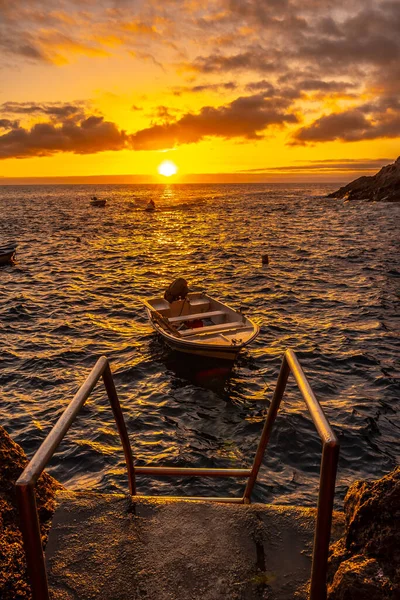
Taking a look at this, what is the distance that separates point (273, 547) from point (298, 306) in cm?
1923

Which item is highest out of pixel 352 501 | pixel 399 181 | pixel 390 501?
pixel 399 181

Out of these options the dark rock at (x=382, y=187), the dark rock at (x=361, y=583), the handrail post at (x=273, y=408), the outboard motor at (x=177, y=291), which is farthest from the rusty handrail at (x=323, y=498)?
the dark rock at (x=382, y=187)

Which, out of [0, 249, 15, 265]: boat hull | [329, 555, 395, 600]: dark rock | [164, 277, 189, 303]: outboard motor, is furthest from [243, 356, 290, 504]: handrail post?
[0, 249, 15, 265]: boat hull

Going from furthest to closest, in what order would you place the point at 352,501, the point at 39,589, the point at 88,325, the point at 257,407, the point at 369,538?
the point at 88,325, the point at 257,407, the point at 352,501, the point at 369,538, the point at 39,589

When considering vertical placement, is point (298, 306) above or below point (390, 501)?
below

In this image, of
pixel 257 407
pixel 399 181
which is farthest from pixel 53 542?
pixel 399 181

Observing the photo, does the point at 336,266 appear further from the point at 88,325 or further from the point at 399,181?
the point at 399,181

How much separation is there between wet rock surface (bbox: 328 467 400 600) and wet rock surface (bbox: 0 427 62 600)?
2243mm

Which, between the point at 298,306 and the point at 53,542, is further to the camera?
the point at 298,306

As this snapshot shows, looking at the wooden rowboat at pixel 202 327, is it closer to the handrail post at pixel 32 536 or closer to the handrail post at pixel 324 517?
the handrail post at pixel 324 517

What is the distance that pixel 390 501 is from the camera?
10.4 feet

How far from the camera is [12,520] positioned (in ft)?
13.0

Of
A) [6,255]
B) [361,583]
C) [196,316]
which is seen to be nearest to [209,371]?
[196,316]

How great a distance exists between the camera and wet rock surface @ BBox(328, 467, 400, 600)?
2.80m
